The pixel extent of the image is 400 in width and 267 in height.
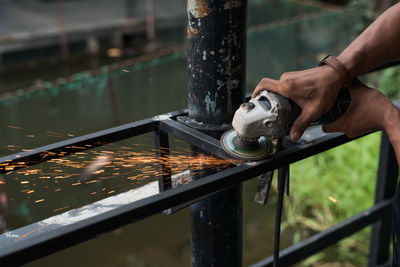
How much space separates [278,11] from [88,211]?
649cm

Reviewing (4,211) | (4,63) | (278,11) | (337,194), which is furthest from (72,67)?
(337,194)

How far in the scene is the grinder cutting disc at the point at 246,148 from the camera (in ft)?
4.35

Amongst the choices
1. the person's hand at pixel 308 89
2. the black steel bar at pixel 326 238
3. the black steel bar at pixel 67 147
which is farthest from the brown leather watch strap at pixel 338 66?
the black steel bar at pixel 326 238

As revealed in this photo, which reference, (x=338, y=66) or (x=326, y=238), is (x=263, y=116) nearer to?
(x=338, y=66)

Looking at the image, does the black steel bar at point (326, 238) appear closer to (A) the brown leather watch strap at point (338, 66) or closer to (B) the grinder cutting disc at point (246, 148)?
(B) the grinder cutting disc at point (246, 148)

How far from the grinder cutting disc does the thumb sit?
8cm

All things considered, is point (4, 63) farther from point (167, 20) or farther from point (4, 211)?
point (4, 211)

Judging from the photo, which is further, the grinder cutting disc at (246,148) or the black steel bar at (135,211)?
the grinder cutting disc at (246,148)

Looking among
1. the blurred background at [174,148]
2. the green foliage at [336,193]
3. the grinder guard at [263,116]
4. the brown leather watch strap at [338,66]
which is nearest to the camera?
the grinder guard at [263,116]

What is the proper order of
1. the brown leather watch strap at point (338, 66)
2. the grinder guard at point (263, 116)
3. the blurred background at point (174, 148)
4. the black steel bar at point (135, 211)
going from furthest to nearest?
the blurred background at point (174, 148) → the brown leather watch strap at point (338, 66) → the grinder guard at point (263, 116) → the black steel bar at point (135, 211)

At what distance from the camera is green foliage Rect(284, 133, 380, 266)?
158 inches

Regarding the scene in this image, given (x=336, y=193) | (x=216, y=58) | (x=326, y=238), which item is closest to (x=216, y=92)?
(x=216, y=58)

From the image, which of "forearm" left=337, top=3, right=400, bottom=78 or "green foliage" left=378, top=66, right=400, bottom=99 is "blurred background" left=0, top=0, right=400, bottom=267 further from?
"forearm" left=337, top=3, right=400, bottom=78

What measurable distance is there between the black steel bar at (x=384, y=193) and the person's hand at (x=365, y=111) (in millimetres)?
781
